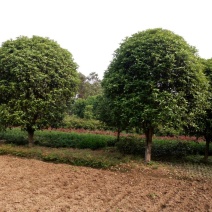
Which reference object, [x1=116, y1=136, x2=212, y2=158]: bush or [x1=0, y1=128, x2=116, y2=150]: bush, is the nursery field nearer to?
[x1=116, y1=136, x2=212, y2=158]: bush

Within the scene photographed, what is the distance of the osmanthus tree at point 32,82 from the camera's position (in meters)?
11.1

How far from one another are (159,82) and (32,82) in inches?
213

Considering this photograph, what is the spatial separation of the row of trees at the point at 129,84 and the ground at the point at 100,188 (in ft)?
5.86

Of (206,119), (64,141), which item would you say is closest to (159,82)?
(206,119)

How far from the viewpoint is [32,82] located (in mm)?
11133

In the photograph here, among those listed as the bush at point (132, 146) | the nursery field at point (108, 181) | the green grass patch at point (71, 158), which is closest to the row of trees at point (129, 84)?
the green grass patch at point (71, 158)

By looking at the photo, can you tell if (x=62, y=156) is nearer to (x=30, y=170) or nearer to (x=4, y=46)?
(x=30, y=170)

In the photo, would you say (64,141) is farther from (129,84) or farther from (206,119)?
(206,119)

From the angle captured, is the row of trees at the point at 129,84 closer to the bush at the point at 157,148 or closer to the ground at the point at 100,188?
the bush at the point at 157,148

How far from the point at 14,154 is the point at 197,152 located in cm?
847

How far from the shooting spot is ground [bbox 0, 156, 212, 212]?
5.78m

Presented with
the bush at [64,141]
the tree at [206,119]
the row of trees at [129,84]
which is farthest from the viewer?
the bush at [64,141]

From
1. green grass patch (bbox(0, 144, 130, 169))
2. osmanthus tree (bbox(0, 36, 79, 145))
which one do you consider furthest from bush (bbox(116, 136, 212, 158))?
osmanthus tree (bbox(0, 36, 79, 145))

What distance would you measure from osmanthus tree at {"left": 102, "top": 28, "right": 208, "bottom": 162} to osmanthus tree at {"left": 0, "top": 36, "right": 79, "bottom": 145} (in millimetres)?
3386
